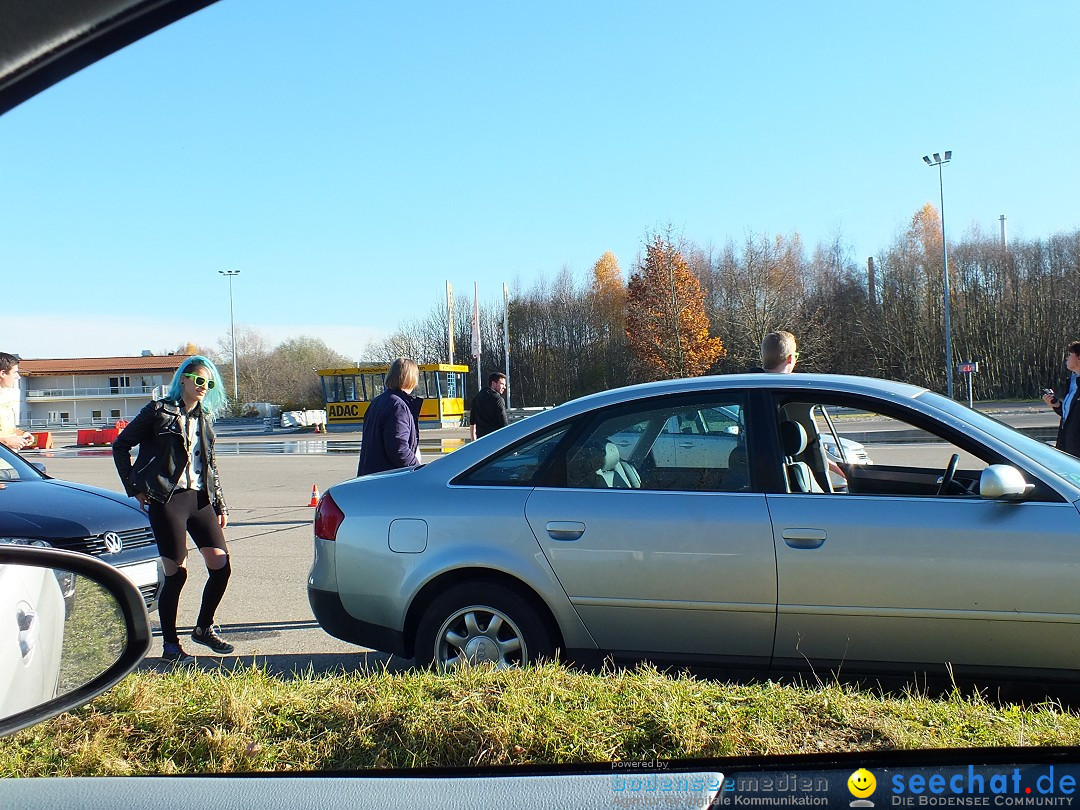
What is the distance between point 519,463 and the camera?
4.28 m

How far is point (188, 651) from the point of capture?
559cm

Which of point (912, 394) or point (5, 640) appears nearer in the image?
point (5, 640)

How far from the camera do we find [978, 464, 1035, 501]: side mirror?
3594 mm

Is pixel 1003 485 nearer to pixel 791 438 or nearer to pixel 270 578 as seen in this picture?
pixel 791 438

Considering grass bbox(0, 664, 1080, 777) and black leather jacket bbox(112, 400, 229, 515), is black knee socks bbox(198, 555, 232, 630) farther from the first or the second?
grass bbox(0, 664, 1080, 777)

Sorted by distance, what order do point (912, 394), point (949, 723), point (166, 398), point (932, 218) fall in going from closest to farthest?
1. point (949, 723)
2. point (912, 394)
3. point (166, 398)
4. point (932, 218)

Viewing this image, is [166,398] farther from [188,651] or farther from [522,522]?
[522,522]

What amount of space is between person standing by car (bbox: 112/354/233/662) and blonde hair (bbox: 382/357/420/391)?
141 cm

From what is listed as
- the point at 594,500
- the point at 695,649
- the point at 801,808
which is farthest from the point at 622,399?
the point at 801,808

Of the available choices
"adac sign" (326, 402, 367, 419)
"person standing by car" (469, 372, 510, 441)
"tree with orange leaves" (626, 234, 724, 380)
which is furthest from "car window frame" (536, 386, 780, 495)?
"tree with orange leaves" (626, 234, 724, 380)

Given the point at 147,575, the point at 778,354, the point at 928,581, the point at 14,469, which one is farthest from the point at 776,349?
the point at 14,469

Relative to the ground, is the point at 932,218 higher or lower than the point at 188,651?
higher

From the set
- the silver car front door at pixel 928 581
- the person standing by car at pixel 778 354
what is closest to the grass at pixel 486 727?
the silver car front door at pixel 928 581

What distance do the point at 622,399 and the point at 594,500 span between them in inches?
22.1
